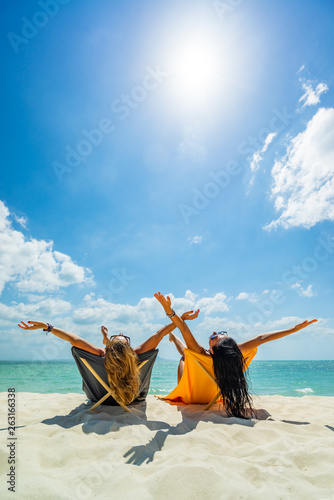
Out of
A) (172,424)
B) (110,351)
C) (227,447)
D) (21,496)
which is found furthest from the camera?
(110,351)

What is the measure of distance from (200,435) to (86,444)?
1107 mm

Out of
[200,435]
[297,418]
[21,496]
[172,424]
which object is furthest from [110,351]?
[297,418]

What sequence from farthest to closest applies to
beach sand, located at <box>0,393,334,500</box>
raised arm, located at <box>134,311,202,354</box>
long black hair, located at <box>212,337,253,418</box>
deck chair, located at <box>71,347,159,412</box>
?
raised arm, located at <box>134,311,202,354</box> → deck chair, located at <box>71,347,159,412</box> → long black hair, located at <box>212,337,253,418</box> → beach sand, located at <box>0,393,334,500</box>

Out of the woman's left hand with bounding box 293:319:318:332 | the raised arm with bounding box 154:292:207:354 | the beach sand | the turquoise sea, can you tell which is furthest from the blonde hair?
the woman's left hand with bounding box 293:319:318:332

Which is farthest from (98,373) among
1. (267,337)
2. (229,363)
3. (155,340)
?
(267,337)

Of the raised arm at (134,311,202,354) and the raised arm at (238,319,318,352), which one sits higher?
the raised arm at (134,311,202,354)

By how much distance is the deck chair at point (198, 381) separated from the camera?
392cm

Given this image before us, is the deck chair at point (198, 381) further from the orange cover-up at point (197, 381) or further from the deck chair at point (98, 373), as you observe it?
the deck chair at point (98, 373)

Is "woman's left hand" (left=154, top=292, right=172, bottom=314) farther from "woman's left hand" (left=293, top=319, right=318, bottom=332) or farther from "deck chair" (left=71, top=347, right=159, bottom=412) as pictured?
"woman's left hand" (left=293, top=319, right=318, bottom=332)

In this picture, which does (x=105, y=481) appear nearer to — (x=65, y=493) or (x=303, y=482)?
(x=65, y=493)

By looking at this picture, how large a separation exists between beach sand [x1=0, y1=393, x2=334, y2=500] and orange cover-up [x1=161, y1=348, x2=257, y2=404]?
741 mm

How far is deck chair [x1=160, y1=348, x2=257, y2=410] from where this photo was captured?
392 cm

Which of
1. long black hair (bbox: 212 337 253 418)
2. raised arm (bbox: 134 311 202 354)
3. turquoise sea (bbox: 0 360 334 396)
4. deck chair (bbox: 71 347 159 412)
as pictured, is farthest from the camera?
turquoise sea (bbox: 0 360 334 396)

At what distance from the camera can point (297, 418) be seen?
375 cm
